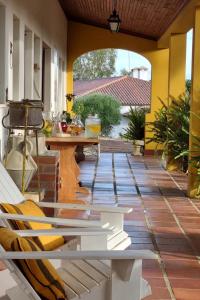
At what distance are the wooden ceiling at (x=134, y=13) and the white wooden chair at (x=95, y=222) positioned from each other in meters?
4.98

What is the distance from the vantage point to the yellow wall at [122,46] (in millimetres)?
12883

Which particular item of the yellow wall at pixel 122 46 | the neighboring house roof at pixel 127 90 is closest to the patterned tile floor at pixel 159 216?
the yellow wall at pixel 122 46

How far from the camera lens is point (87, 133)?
6.41 m

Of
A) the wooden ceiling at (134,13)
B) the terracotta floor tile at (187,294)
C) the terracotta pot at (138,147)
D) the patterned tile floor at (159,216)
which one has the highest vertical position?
the wooden ceiling at (134,13)

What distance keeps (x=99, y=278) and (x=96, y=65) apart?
39.6m

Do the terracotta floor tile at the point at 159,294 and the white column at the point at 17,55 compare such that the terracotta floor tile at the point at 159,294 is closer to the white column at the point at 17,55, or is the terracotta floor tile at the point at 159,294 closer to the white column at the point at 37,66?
the white column at the point at 17,55

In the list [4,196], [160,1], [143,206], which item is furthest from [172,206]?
[160,1]

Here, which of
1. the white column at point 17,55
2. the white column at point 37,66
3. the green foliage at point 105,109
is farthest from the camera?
the green foliage at point 105,109

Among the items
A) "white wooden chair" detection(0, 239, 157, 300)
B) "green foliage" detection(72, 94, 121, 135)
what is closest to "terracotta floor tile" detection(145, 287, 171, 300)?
"white wooden chair" detection(0, 239, 157, 300)

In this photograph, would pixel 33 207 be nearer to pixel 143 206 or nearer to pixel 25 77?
pixel 143 206

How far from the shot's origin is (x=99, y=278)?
241cm

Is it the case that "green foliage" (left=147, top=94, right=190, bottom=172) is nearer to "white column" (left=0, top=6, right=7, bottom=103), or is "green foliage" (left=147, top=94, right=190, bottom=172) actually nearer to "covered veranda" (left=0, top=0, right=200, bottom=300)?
"covered veranda" (left=0, top=0, right=200, bottom=300)

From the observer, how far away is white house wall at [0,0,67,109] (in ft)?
17.5

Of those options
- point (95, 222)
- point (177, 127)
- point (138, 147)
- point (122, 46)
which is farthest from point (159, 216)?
point (122, 46)
